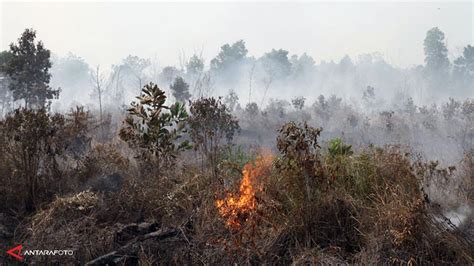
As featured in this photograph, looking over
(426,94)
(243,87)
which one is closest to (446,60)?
(426,94)

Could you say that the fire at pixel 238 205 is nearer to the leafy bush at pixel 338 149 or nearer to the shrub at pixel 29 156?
the leafy bush at pixel 338 149

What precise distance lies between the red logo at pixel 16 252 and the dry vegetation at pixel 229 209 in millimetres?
136

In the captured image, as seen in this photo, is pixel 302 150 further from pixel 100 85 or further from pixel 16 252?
pixel 100 85

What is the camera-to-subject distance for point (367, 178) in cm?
592

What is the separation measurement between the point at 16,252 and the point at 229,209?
9.40 feet

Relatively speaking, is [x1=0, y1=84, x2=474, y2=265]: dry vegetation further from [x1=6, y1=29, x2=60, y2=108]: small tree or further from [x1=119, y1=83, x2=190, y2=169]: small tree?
[x1=6, y1=29, x2=60, y2=108]: small tree

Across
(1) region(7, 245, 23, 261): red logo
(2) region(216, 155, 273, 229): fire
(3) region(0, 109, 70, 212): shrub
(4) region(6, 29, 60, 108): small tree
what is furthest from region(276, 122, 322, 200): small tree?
(4) region(6, 29, 60, 108): small tree

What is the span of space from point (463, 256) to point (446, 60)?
6367cm

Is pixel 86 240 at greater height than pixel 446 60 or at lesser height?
lesser

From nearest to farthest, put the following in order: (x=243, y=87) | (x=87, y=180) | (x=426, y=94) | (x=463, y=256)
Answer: (x=463, y=256), (x=87, y=180), (x=426, y=94), (x=243, y=87)

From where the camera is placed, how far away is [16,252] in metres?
5.27

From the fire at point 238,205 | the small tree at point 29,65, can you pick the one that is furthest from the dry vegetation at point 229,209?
the small tree at point 29,65

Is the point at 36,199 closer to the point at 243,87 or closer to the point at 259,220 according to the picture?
the point at 259,220

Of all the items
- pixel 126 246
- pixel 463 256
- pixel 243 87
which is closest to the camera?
pixel 463 256
